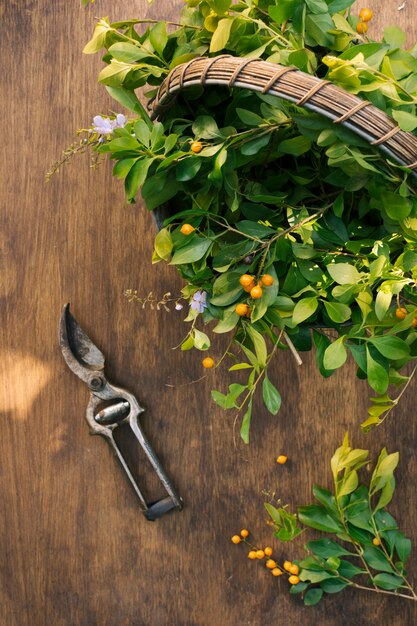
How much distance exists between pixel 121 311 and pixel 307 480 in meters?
0.40

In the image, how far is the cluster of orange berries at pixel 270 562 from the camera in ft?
3.44

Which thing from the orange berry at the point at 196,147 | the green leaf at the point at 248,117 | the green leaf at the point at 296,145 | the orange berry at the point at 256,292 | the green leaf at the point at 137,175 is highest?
the green leaf at the point at 248,117

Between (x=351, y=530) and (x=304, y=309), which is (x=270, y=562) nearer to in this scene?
(x=351, y=530)

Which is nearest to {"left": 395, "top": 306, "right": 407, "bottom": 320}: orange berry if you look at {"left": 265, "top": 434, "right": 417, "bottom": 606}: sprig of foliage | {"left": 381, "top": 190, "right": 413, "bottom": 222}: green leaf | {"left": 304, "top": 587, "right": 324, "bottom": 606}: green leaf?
{"left": 381, "top": 190, "right": 413, "bottom": 222}: green leaf

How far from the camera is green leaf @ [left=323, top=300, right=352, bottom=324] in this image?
0.73 m

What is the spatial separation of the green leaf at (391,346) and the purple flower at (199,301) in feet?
0.67

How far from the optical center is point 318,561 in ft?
3.43

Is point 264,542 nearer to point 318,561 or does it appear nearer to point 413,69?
point 318,561

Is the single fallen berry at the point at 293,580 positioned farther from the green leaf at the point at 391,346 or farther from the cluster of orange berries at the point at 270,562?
the green leaf at the point at 391,346

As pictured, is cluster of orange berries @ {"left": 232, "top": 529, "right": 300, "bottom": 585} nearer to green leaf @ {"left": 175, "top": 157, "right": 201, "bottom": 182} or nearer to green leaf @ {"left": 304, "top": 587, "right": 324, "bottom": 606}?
green leaf @ {"left": 304, "top": 587, "right": 324, "bottom": 606}

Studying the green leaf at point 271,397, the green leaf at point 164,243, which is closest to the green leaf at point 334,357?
the green leaf at point 271,397

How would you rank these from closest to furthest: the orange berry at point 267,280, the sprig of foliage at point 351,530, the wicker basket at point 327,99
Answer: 1. the wicker basket at point 327,99
2. the orange berry at point 267,280
3. the sprig of foliage at point 351,530

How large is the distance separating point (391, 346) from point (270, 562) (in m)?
0.50

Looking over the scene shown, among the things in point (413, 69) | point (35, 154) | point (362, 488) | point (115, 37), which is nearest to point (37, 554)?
point (362, 488)
